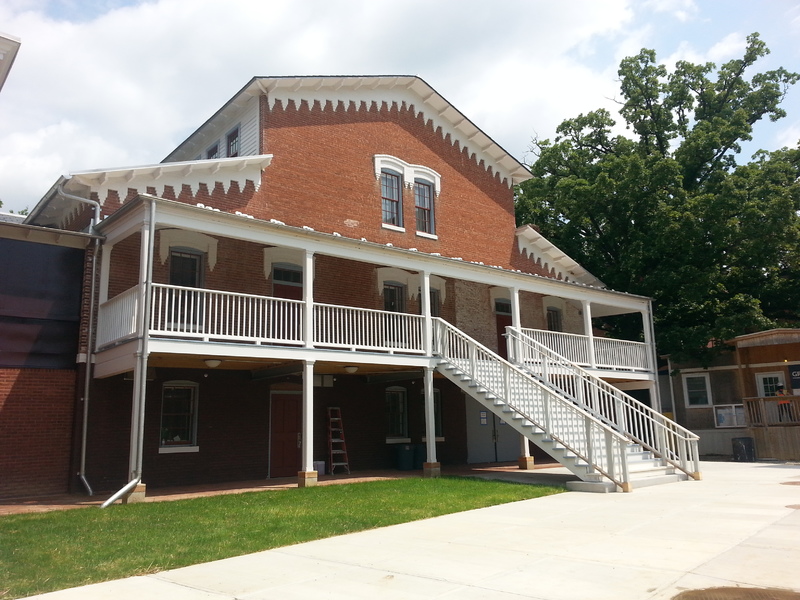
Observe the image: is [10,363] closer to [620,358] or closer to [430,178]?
[430,178]

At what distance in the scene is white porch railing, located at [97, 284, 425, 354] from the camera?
44.2 ft

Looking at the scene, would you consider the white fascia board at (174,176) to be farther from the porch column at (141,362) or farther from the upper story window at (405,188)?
the upper story window at (405,188)

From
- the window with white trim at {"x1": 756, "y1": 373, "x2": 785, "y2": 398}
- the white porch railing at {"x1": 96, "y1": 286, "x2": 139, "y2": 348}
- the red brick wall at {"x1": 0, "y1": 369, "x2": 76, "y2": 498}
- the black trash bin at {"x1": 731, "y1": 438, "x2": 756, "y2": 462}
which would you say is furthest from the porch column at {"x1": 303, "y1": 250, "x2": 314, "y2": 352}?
the window with white trim at {"x1": 756, "y1": 373, "x2": 785, "y2": 398}

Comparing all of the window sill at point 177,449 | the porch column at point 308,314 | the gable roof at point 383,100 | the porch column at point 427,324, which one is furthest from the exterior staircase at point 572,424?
the gable roof at point 383,100

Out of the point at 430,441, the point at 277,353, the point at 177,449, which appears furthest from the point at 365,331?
the point at 177,449

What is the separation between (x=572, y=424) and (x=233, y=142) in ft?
40.8

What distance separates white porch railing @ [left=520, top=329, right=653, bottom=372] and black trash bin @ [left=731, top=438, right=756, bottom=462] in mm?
3502

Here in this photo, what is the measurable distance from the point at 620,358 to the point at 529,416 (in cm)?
879

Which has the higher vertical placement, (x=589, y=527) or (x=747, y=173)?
(x=747, y=173)

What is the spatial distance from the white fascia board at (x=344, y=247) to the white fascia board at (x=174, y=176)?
3.97 feet

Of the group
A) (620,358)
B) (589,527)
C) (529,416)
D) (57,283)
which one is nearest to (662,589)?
(589,527)

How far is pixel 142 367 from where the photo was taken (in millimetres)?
12492

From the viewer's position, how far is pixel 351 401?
19484 mm

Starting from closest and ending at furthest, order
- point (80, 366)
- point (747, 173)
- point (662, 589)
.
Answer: point (662, 589) < point (80, 366) < point (747, 173)
